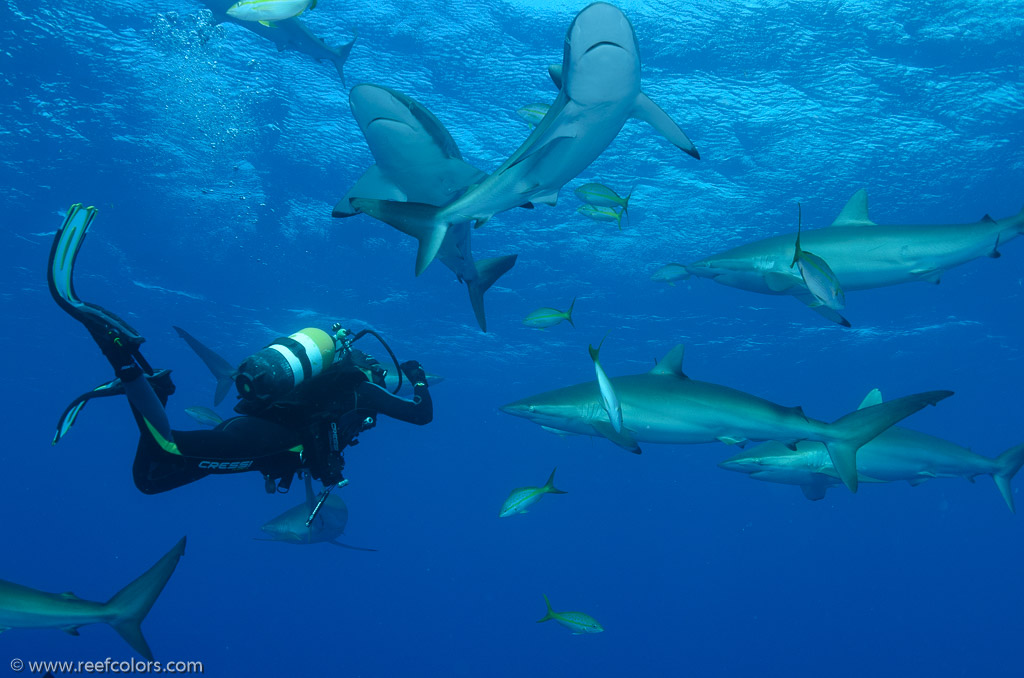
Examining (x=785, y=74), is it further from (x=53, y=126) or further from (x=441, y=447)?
(x=441, y=447)

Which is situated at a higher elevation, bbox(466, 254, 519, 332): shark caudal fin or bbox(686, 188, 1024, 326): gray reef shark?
bbox(686, 188, 1024, 326): gray reef shark

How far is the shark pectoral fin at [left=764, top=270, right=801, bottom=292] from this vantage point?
530 cm

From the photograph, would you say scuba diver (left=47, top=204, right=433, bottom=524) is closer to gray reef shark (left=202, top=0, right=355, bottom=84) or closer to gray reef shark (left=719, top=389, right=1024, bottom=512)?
gray reef shark (left=719, top=389, right=1024, bottom=512)

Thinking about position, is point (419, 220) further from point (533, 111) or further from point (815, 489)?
point (815, 489)

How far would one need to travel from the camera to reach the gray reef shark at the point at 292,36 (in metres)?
10.5

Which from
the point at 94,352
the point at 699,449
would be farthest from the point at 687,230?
the point at 699,449

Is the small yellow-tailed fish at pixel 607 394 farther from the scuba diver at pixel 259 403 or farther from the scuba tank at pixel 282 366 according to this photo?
the scuba tank at pixel 282 366

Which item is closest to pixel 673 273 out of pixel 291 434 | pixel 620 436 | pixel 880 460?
pixel 880 460

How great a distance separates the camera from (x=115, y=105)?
15062 mm

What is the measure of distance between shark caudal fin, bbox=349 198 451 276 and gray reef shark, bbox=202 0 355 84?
848cm

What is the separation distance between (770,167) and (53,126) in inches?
785

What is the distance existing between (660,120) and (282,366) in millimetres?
3249

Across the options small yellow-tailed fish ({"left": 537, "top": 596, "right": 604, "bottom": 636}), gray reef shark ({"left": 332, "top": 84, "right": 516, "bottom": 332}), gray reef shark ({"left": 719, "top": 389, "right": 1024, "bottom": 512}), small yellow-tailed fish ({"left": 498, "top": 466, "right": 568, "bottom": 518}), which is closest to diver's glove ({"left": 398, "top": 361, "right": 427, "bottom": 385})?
gray reef shark ({"left": 332, "top": 84, "right": 516, "bottom": 332})

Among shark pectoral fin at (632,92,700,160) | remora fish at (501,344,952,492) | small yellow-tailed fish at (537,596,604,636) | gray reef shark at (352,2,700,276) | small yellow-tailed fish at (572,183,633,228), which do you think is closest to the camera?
gray reef shark at (352,2,700,276)
